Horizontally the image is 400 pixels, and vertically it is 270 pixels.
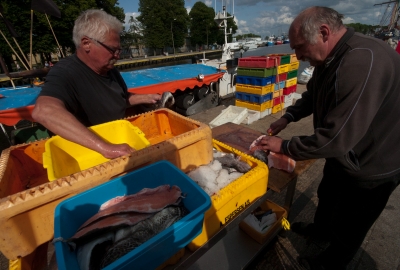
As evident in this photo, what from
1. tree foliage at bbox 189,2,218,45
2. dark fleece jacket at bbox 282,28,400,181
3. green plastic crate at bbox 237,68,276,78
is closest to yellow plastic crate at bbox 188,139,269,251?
dark fleece jacket at bbox 282,28,400,181

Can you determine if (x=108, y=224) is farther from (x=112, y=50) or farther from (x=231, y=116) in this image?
(x=231, y=116)

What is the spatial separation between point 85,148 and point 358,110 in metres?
2.10

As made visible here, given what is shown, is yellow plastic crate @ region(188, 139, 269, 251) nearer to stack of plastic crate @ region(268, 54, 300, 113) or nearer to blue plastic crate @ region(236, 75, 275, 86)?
blue plastic crate @ region(236, 75, 275, 86)

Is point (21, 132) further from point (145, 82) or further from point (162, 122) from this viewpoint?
point (162, 122)

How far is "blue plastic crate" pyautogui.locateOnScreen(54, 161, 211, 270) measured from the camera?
2.51 ft

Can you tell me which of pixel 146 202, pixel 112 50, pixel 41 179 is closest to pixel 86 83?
pixel 112 50

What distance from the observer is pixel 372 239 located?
8.47 feet

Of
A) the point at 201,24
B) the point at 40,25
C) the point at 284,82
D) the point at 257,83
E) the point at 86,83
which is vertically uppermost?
the point at 201,24

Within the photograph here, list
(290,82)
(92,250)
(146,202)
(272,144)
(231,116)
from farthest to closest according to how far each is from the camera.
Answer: (290,82)
(231,116)
(272,144)
(146,202)
(92,250)

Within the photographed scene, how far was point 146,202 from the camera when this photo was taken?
97cm

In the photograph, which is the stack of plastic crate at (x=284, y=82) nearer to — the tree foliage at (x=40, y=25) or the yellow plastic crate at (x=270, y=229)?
the yellow plastic crate at (x=270, y=229)

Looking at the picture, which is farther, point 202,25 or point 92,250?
point 202,25

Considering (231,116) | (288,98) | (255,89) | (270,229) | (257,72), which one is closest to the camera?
(270,229)

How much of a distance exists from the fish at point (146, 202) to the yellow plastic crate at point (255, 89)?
6225 millimetres
